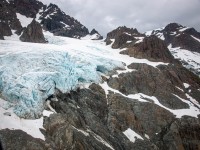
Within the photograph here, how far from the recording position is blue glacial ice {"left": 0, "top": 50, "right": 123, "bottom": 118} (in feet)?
140

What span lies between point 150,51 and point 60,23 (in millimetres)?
93485

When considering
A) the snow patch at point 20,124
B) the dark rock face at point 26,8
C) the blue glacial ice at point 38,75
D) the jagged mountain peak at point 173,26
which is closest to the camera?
the snow patch at point 20,124

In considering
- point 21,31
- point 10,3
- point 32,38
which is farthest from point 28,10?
point 32,38

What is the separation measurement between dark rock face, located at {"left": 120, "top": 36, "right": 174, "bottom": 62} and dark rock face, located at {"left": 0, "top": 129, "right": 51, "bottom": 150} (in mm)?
49933

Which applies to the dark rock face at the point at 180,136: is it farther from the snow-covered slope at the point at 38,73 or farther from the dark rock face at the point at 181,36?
the dark rock face at the point at 181,36

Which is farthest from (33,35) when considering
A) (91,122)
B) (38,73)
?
(91,122)

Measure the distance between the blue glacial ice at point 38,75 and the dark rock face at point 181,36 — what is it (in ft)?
396

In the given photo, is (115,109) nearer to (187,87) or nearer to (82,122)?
(82,122)

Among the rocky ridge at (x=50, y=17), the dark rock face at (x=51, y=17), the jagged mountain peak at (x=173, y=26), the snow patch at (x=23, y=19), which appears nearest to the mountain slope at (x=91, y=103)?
the snow patch at (x=23, y=19)

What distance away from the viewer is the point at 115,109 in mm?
50156

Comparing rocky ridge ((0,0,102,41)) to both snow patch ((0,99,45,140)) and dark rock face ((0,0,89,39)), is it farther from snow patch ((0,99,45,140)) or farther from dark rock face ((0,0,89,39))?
snow patch ((0,99,45,140))

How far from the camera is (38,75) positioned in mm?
47406

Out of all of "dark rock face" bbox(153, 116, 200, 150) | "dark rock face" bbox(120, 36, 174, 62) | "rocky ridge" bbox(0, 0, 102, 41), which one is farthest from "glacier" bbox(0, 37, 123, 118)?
"rocky ridge" bbox(0, 0, 102, 41)

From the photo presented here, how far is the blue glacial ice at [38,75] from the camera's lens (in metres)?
42.6
